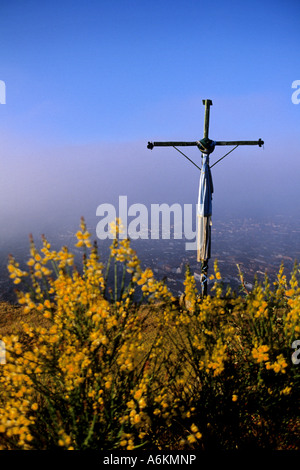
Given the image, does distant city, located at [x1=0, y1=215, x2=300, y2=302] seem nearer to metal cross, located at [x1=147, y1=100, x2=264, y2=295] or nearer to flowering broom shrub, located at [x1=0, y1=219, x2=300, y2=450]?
metal cross, located at [x1=147, y1=100, x2=264, y2=295]

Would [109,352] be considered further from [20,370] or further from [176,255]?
[176,255]

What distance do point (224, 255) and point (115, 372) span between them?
260 ft

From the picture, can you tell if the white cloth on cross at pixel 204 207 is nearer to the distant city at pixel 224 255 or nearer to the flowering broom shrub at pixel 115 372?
the flowering broom shrub at pixel 115 372

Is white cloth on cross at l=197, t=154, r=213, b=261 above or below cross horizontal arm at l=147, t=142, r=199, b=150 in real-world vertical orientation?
below

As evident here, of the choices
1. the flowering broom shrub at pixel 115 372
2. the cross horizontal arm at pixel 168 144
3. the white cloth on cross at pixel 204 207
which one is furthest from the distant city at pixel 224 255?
the flowering broom shrub at pixel 115 372

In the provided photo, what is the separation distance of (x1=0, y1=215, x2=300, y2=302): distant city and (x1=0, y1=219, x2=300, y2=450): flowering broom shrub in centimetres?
2727

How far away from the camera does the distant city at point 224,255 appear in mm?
52531

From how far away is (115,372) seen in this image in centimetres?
354

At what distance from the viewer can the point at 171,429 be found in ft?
13.1

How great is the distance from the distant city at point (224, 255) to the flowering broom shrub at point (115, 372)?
27.3 meters

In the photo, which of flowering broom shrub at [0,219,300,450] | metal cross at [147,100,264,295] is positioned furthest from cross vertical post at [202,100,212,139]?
flowering broom shrub at [0,219,300,450]

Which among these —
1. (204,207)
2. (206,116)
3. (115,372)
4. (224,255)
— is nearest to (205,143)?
(206,116)

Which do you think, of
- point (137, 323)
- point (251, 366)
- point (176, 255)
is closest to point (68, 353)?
point (137, 323)

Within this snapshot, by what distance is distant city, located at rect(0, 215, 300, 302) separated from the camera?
5253 cm
